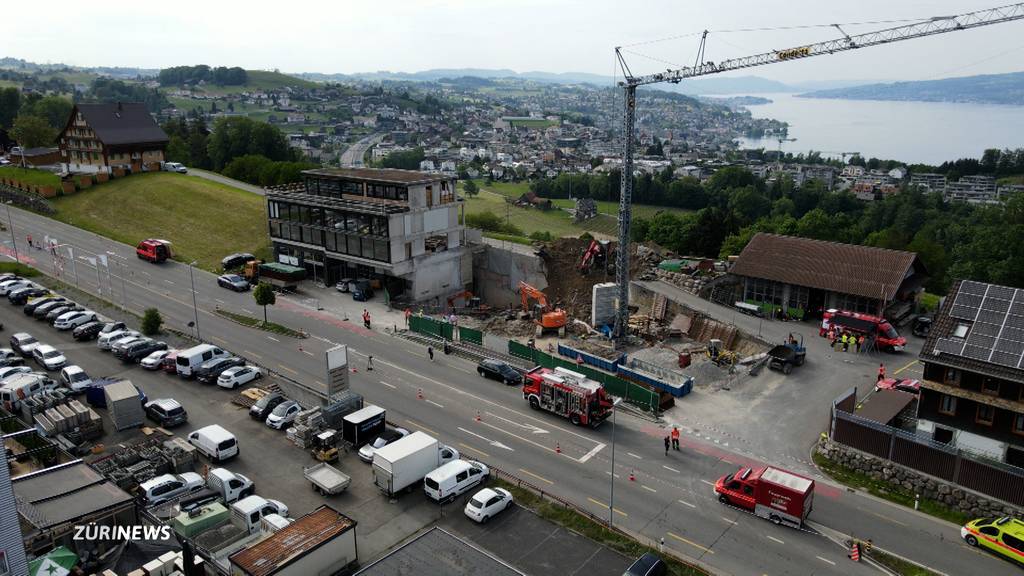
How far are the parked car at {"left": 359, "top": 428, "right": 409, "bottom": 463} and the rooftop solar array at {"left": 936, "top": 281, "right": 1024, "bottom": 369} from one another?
83.7ft

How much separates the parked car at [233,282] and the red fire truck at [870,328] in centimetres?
4720

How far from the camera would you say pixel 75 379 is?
1491 inches

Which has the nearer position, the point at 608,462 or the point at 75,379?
the point at 608,462

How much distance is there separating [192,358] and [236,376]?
128 inches

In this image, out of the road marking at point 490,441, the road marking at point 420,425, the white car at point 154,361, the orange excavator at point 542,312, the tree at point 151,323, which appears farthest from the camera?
the orange excavator at point 542,312

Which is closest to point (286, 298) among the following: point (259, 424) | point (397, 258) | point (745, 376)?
point (397, 258)

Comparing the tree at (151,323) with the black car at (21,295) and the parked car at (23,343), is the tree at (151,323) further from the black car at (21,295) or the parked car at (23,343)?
the black car at (21,295)

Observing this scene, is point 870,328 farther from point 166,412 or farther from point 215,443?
point 166,412

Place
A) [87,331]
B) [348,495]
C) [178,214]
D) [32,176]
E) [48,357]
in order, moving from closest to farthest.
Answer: [348,495] → [48,357] → [87,331] → [178,214] → [32,176]

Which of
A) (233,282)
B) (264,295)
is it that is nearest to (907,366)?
(264,295)

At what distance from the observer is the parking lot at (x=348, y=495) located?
82.2ft

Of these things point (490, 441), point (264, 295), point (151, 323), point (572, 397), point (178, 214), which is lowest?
point (490, 441)

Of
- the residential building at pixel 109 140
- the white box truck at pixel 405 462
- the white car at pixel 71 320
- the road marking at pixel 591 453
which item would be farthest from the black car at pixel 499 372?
the residential building at pixel 109 140

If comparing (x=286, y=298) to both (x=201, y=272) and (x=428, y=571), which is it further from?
(x=428, y=571)
